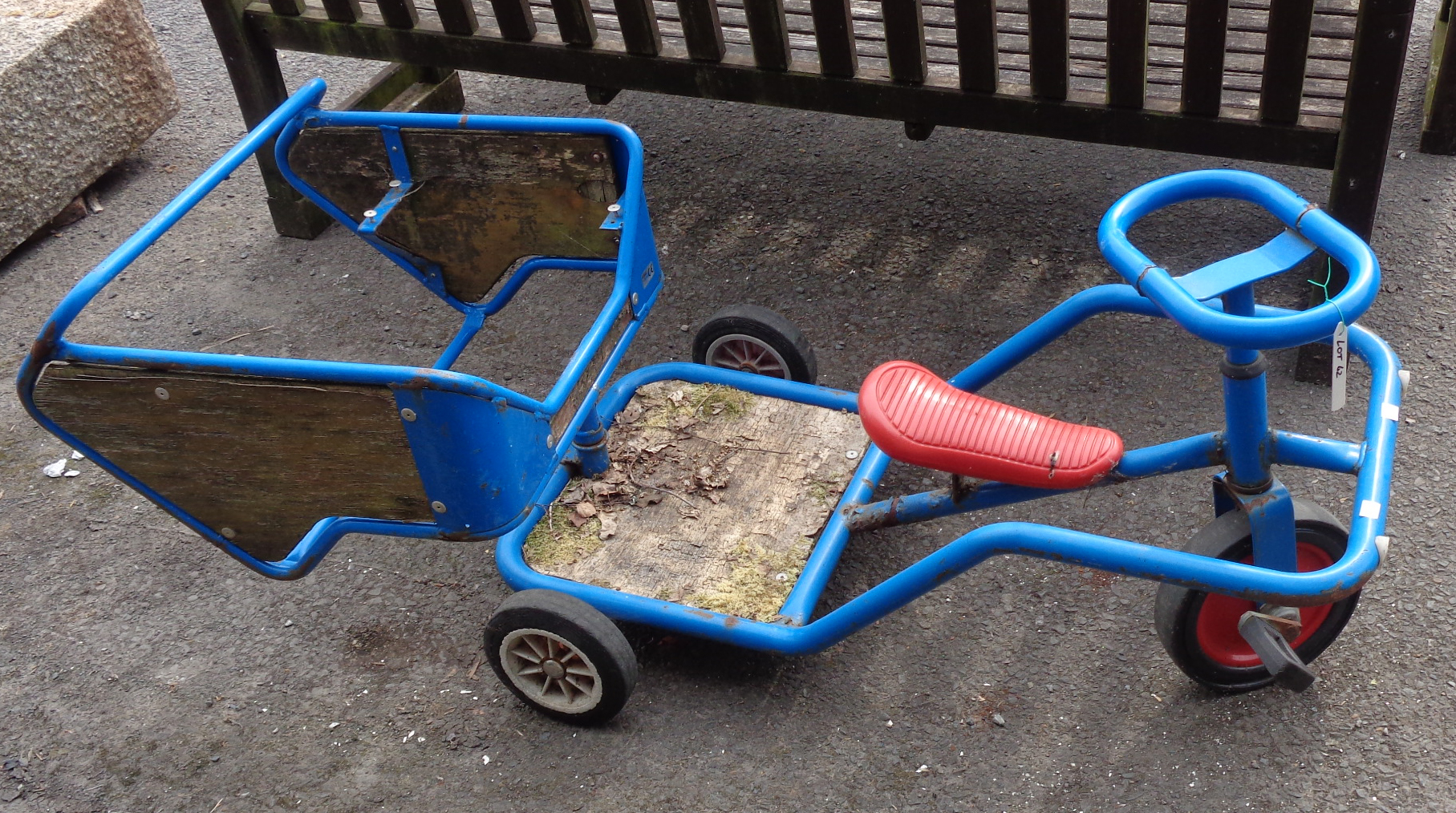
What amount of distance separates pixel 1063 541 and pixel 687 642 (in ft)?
3.22

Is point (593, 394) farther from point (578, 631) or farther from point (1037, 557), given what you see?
point (1037, 557)

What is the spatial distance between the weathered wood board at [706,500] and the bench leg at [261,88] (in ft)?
5.29

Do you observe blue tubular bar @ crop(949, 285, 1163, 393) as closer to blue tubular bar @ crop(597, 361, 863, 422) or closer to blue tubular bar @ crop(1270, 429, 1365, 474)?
blue tubular bar @ crop(1270, 429, 1365, 474)

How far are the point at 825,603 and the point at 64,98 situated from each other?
10.3ft

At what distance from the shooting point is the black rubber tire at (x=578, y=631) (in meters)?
2.19

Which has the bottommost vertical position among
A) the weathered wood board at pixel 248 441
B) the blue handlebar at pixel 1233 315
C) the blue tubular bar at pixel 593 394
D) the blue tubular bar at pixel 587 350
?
the blue tubular bar at pixel 593 394

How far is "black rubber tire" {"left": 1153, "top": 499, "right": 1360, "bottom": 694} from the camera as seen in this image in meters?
2.04

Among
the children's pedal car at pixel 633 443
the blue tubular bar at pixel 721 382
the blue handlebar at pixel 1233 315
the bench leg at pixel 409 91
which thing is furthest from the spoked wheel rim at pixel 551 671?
the bench leg at pixel 409 91

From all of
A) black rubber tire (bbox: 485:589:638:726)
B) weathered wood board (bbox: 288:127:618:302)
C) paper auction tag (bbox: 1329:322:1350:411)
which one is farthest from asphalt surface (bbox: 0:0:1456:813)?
paper auction tag (bbox: 1329:322:1350:411)

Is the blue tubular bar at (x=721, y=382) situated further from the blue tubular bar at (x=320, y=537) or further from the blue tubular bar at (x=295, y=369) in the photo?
the blue tubular bar at (x=295, y=369)

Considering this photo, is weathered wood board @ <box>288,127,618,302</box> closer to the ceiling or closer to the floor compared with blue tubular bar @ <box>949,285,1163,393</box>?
closer to the ceiling

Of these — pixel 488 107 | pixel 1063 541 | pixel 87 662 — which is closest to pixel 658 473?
pixel 1063 541

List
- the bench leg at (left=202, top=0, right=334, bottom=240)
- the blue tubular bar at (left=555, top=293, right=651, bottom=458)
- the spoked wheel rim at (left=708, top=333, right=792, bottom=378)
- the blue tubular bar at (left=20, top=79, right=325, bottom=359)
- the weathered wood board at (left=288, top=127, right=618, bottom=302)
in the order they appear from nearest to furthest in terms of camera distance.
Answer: the blue tubular bar at (left=20, top=79, right=325, bottom=359)
the blue tubular bar at (left=555, top=293, right=651, bottom=458)
the weathered wood board at (left=288, top=127, right=618, bottom=302)
the spoked wheel rim at (left=708, top=333, right=792, bottom=378)
the bench leg at (left=202, top=0, right=334, bottom=240)

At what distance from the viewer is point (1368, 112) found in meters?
2.54
